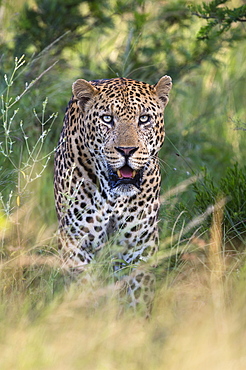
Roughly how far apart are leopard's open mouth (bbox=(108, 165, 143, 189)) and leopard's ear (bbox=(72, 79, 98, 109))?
0.69 m

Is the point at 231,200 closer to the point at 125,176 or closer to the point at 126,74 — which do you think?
the point at 125,176

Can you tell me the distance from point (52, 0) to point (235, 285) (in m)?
4.74

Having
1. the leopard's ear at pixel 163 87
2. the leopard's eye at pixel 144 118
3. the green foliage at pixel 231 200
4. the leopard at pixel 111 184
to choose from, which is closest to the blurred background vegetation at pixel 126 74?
the green foliage at pixel 231 200

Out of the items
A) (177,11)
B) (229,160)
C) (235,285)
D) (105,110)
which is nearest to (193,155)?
(229,160)

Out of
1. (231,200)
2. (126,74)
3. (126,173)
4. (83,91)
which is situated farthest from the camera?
(126,74)

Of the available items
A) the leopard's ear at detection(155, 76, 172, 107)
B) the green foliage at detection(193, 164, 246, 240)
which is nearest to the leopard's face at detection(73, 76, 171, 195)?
the leopard's ear at detection(155, 76, 172, 107)

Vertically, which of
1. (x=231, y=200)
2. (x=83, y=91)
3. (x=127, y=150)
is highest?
(x=83, y=91)

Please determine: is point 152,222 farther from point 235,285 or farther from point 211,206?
point 235,285

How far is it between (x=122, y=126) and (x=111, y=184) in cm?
44

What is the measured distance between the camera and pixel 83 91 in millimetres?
5641

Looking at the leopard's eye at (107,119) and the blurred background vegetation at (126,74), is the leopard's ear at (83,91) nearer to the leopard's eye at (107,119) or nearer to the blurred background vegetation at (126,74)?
the leopard's eye at (107,119)

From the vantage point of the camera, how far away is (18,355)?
353cm

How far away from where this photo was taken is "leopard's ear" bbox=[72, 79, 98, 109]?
5598 mm

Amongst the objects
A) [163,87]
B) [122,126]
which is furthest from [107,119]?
[163,87]
